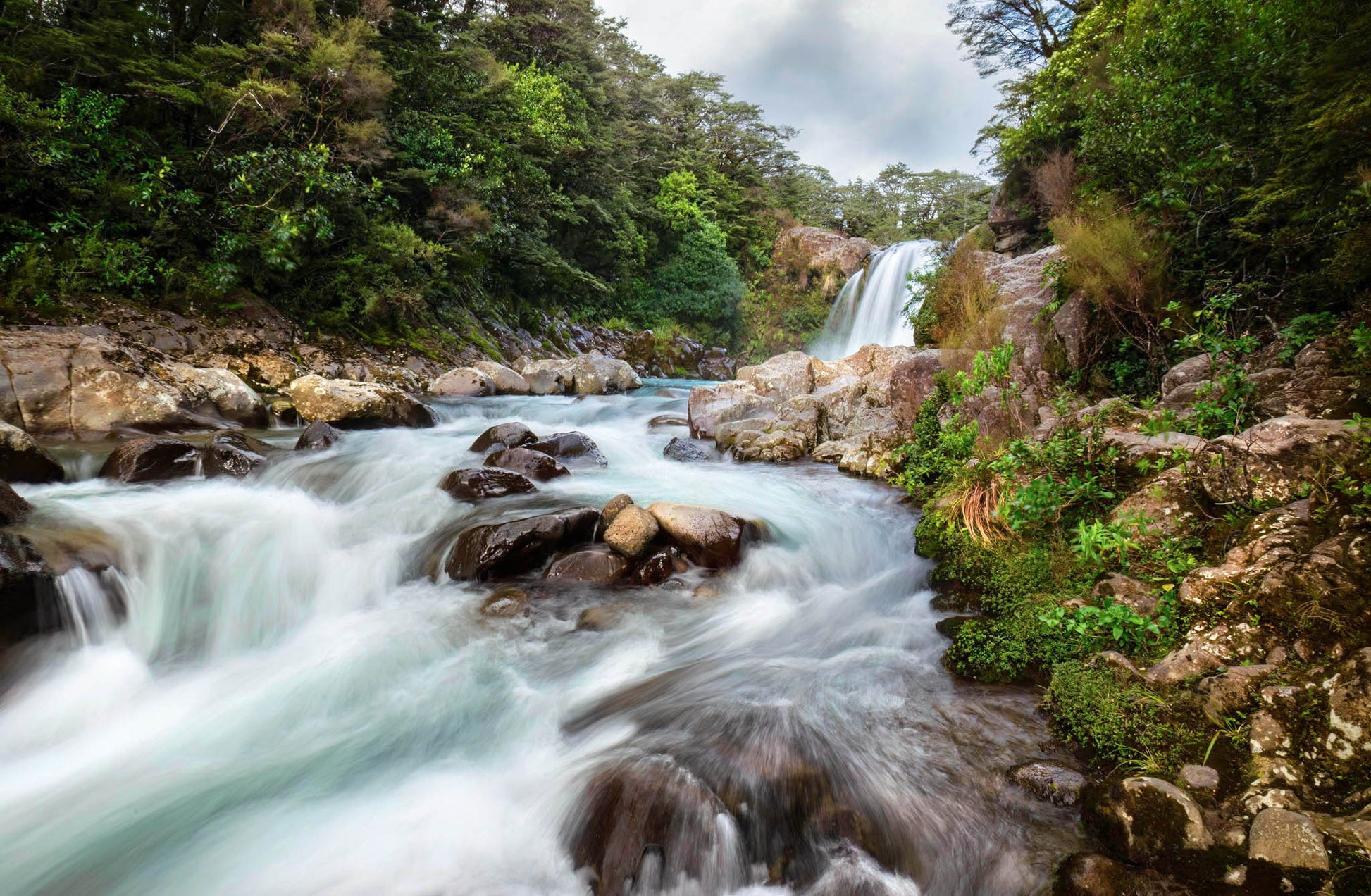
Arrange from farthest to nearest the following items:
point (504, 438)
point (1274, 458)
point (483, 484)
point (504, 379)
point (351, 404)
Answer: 1. point (504, 379)
2. point (351, 404)
3. point (504, 438)
4. point (483, 484)
5. point (1274, 458)

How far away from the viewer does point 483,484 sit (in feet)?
22.5

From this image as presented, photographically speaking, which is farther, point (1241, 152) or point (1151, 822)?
point (1241, 152)

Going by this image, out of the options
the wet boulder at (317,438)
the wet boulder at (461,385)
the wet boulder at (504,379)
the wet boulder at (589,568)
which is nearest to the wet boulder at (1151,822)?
the wet boulder at (589,568)

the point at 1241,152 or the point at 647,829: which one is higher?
the point at 1241,152

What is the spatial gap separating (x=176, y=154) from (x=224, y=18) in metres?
3.27

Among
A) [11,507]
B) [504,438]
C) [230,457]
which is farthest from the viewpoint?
[504,438]

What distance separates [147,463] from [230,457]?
70 cm

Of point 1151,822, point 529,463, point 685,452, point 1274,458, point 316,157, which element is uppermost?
point 316,157

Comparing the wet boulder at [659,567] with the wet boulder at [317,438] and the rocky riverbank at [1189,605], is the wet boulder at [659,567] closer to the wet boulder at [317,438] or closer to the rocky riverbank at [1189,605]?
the rocky riverbank at [1189,605]

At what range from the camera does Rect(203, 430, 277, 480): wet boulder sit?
656 centimetres

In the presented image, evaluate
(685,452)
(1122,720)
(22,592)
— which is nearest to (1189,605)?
(1122,720)

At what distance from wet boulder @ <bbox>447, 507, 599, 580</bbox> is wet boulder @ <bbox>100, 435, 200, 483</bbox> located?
352cm

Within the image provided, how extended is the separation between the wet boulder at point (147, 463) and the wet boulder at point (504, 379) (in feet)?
25.9

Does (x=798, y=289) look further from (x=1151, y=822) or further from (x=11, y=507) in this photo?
(x=1151, y=822)
